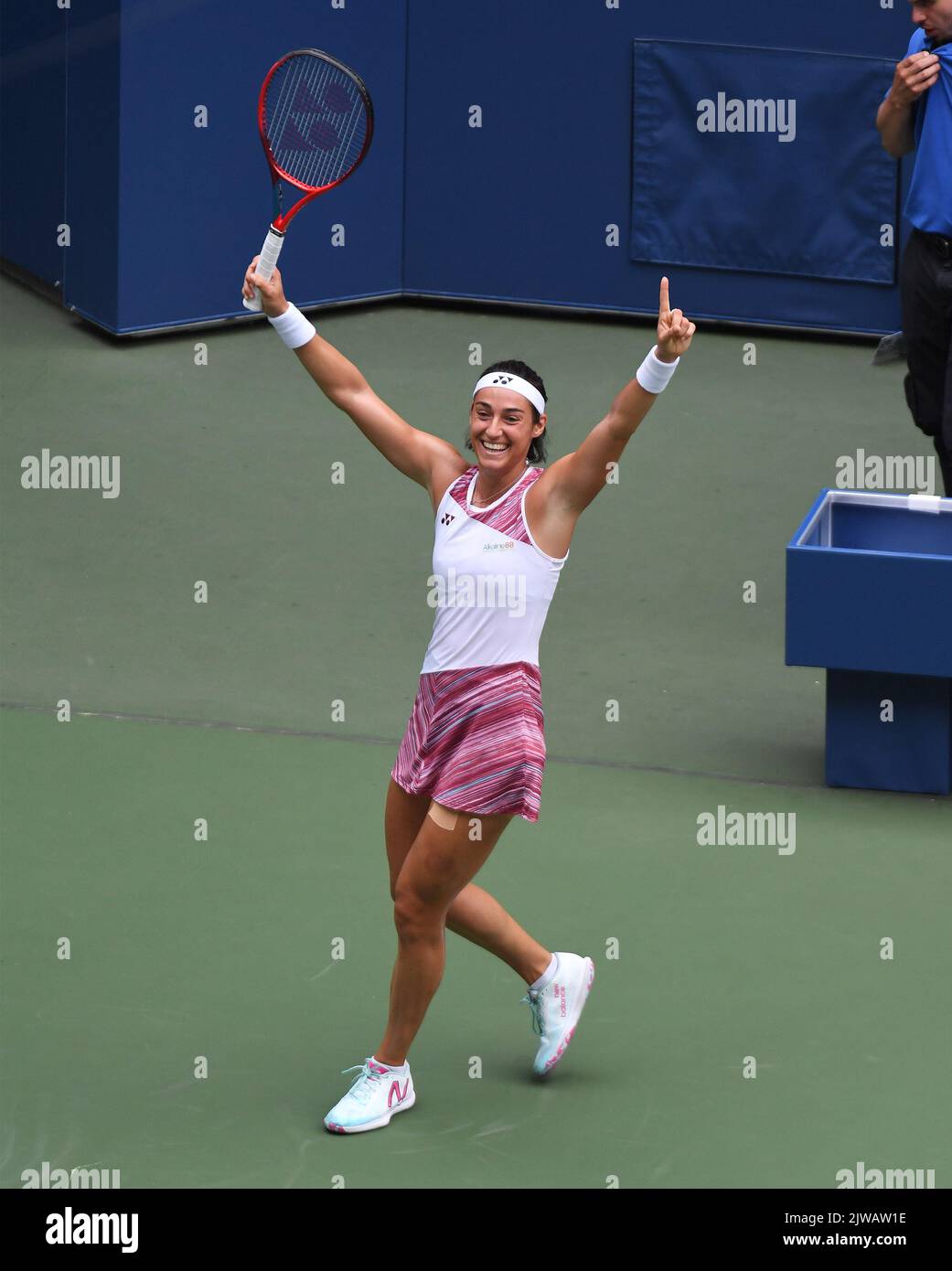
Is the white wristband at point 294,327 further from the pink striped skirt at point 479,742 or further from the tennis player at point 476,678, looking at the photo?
the pink striped skirt at point 479,742

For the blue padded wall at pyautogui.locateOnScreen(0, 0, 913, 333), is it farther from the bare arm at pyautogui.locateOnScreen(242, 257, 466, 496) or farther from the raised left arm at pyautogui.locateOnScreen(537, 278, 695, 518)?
the raised left arm at pyautogui.locateOnScreen(537, 278, 695, 518)

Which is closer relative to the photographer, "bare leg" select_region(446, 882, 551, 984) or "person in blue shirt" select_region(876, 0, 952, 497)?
"bare leg" select_region(446, 882, 551, 984)

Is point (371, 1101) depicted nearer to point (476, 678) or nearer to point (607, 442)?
point (476, 678)

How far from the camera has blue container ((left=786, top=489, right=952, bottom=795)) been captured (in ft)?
24.0

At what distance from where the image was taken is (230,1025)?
19.5ft

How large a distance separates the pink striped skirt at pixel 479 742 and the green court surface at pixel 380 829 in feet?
2.84

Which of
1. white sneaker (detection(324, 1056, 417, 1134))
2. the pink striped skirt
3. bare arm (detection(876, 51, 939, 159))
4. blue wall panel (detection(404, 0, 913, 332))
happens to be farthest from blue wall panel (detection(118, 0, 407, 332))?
white sneaker (detection(324, 1056, 417, 1134))

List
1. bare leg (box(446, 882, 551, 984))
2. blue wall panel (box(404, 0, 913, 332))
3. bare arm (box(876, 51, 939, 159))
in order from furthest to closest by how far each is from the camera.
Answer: blue wall panel (box(404, 0, 913, 332)) → bare arm (box(876, 51, 939, 159)) → bare leg (box(446, 882, 551, 984))

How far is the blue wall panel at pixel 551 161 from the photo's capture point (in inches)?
498

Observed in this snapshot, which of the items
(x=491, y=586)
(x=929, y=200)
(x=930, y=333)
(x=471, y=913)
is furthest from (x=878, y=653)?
(x=491, y=586)

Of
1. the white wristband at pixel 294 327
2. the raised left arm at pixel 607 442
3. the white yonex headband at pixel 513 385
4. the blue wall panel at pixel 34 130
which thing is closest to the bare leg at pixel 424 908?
the raised left arm at pixel 607 442

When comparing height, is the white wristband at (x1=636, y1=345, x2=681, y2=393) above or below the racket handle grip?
below

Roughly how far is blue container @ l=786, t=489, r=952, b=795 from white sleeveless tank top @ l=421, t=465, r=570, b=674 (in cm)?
218
